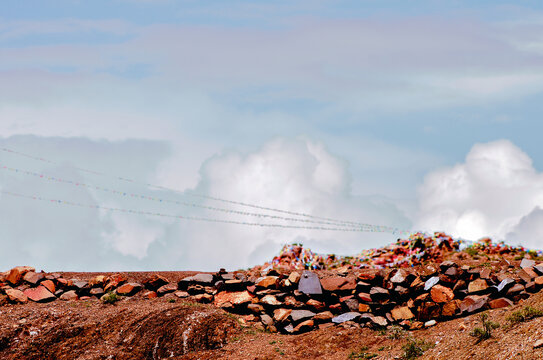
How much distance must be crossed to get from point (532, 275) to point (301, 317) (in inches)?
276

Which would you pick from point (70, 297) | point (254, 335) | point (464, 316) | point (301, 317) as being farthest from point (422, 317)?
point (70, 297)

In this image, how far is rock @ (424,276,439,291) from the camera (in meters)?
18.9

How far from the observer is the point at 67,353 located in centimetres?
1798

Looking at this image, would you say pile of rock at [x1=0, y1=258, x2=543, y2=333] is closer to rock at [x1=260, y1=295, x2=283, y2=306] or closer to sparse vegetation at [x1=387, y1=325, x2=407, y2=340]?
rock at [x1=260, y1=295, x2=283, y2=306]

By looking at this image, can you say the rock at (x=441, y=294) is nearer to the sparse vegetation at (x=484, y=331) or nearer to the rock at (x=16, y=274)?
the sparse vegetation at (x=484, y=331)

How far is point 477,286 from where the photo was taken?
725 inches

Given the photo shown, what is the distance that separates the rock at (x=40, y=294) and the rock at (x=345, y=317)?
9.99m

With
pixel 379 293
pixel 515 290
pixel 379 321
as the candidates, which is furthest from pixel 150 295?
pixel 515 290

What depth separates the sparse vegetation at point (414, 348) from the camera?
15.4m

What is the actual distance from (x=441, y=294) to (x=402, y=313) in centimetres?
127

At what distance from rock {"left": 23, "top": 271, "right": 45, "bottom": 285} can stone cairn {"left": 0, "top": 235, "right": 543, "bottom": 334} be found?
0.13ft

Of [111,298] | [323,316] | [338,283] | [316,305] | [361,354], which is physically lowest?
[361,354]

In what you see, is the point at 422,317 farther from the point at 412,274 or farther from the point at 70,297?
the point at 70,297

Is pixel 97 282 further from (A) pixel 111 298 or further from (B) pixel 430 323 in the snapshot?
(B) pixel 430 323
